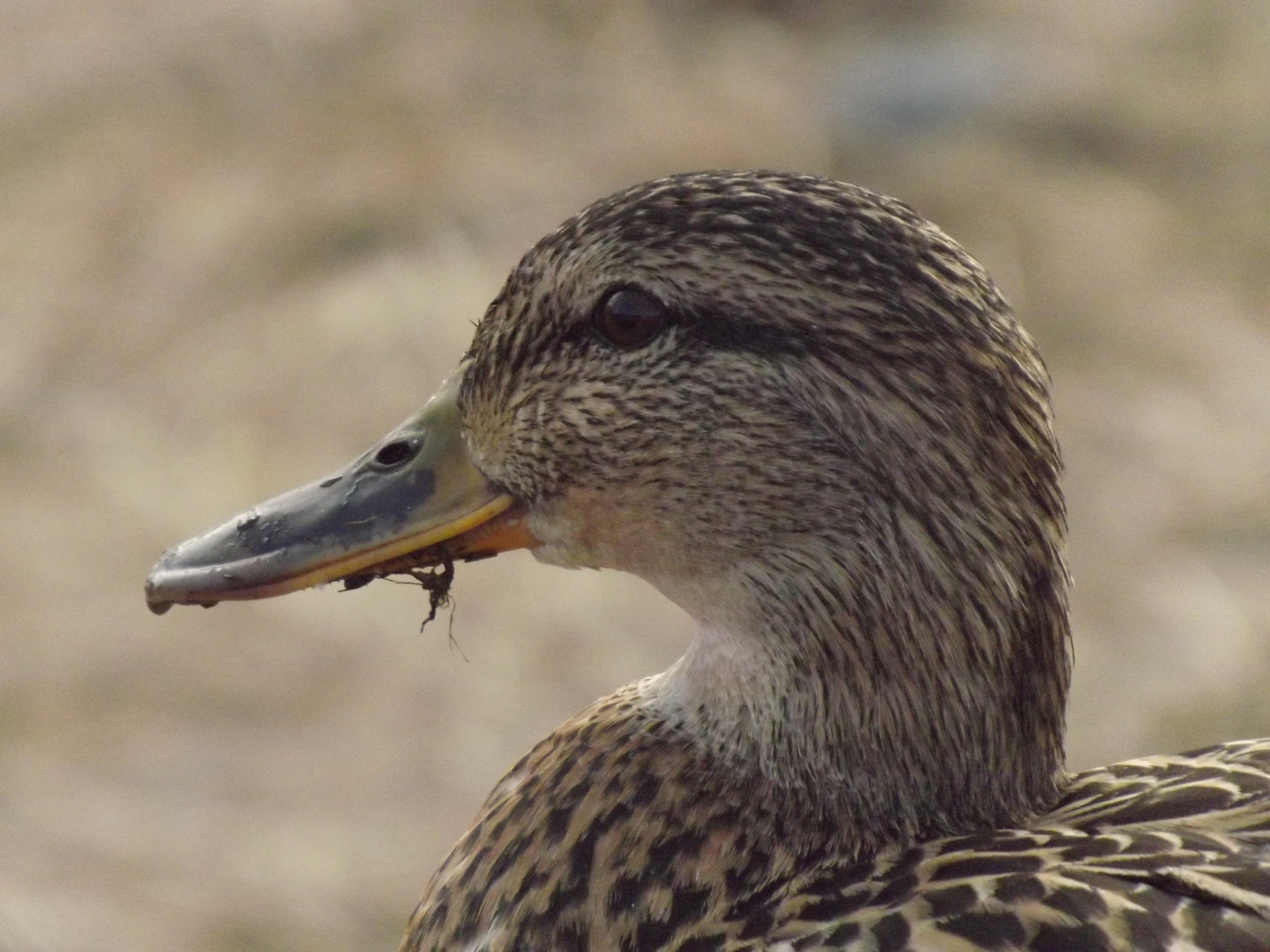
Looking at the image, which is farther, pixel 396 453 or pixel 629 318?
pixel 396 453

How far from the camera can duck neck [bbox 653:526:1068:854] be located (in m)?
1.86

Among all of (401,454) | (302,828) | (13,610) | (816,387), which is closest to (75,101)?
(13,610)

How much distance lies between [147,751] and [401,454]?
2190 mm

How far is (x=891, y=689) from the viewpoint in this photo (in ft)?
6.20

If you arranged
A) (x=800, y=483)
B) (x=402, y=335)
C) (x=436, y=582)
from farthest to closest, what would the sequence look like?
1. (x=402, y=335)
2. (x=436, y=582)
3. (x=800, y=483)

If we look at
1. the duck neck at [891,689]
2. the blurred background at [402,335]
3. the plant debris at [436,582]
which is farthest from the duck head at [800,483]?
Result: the blurred background at [402,335]

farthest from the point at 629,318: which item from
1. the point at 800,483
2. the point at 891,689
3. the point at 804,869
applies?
the point at 804,869

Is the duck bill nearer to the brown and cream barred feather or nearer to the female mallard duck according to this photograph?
the female mallard duck

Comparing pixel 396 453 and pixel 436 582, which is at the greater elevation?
pixel 396 453

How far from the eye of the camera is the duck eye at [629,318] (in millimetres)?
1933

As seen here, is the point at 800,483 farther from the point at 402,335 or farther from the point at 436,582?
the point at 402,335

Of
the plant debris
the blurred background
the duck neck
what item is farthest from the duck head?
the blurred background

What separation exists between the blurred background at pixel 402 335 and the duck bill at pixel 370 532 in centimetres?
160

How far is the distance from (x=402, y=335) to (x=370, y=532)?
9.74 ft
